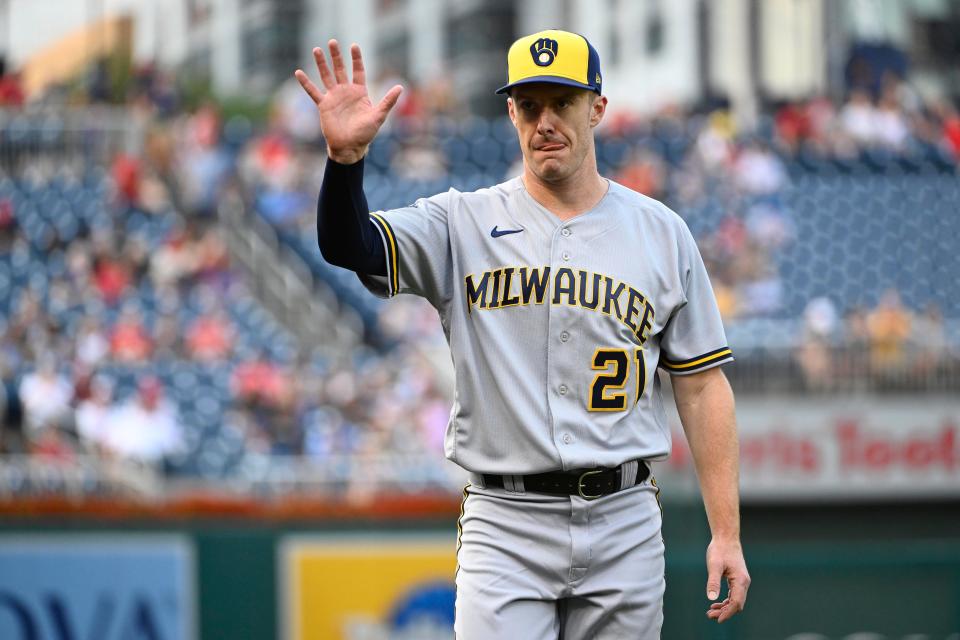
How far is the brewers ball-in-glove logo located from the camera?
124 inches

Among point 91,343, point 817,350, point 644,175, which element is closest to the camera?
point 91,343

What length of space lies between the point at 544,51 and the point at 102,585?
453cm

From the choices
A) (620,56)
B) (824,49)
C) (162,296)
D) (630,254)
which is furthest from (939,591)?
(620,56)

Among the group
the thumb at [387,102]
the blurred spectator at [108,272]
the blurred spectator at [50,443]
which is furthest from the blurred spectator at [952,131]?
the thumb at [387,102]

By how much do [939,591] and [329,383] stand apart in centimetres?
587

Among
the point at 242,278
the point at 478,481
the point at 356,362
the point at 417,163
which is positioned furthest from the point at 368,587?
the point at 417,163

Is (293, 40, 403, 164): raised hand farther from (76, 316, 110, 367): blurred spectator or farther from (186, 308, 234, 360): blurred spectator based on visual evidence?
(186, 308, 234, 360): blurred spectator

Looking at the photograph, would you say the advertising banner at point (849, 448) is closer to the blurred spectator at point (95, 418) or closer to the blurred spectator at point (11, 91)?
the blurred spectator at point (95, 418)

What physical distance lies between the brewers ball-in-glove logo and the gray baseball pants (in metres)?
0.94

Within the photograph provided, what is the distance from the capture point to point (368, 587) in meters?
6.92

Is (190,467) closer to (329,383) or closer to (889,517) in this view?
(329,383)

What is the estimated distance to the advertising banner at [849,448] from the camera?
12484 millimetres

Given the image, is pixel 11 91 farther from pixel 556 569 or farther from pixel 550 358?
pixel 556 569

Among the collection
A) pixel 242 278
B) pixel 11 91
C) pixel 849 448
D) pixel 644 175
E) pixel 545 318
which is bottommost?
pixel 849 448
